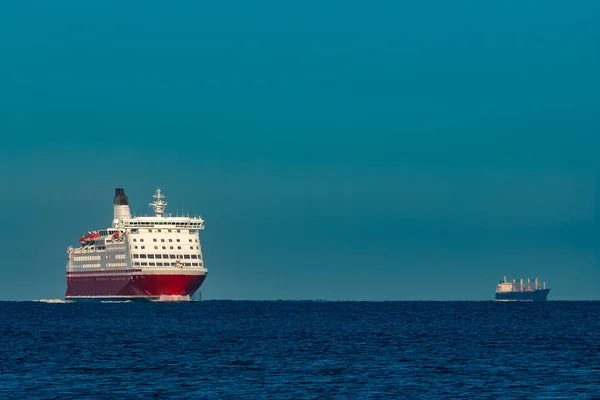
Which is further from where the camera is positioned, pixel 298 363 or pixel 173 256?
pixel 173 256

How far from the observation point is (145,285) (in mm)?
166625

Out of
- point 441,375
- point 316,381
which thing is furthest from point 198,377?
point 441,375

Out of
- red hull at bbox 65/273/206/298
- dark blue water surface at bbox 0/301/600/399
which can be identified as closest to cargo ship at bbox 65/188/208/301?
red hull at bbox 65/273/206/298

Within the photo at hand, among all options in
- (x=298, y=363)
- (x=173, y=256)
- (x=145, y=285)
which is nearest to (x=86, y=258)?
(x=173, y=256)

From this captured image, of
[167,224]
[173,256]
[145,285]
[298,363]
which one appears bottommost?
[298,363]

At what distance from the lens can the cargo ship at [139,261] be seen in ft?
551

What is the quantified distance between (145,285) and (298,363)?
107734 mm

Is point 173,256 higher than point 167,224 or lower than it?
lower

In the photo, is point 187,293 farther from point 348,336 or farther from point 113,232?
point 348,336

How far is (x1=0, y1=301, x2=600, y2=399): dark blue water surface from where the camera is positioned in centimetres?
4816

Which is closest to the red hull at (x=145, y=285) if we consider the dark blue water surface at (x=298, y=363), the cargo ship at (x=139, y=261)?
the cargo ship at (x=139, y=261)

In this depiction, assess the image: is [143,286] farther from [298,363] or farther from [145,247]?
[298,363]

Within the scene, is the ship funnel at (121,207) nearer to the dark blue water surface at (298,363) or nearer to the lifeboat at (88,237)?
the lifeboat at (88,237)

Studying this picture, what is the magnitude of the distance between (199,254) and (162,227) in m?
7.12
